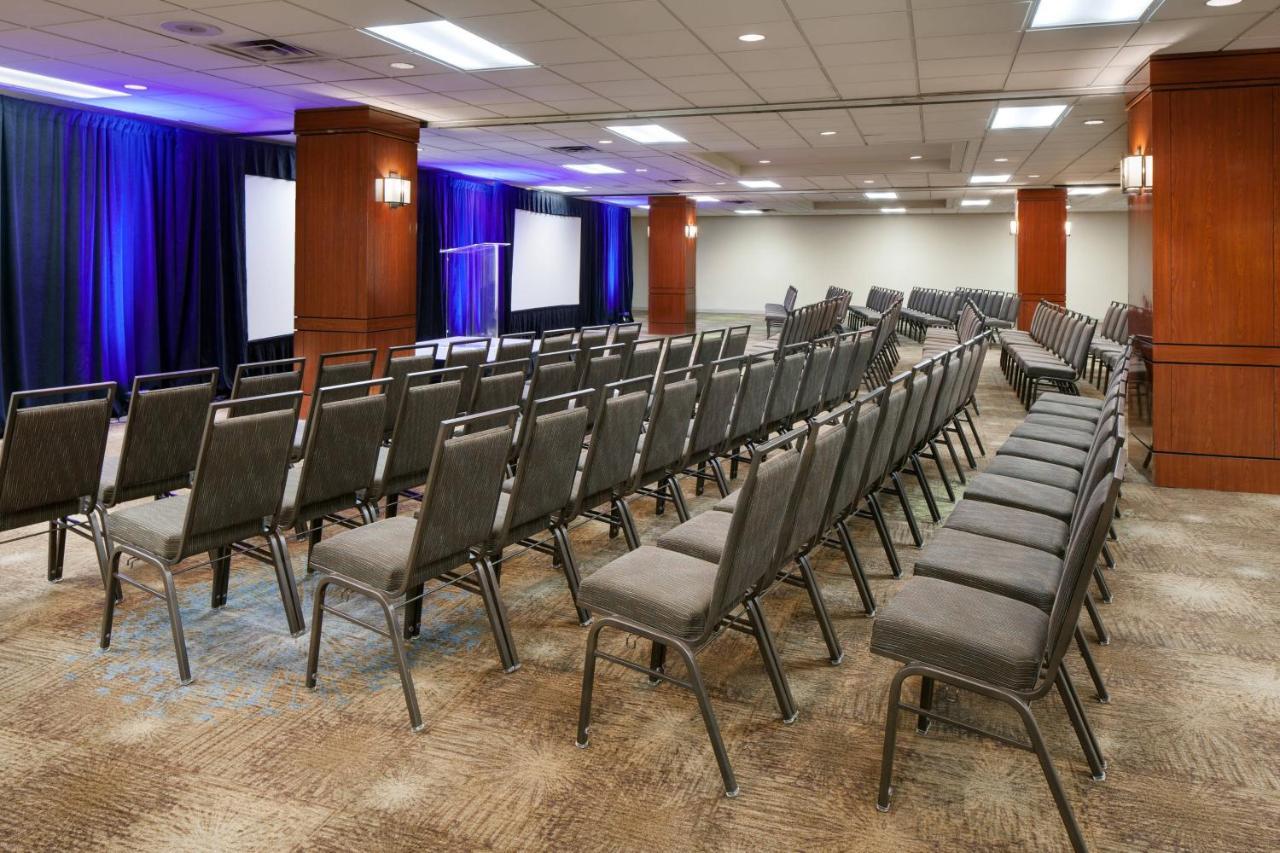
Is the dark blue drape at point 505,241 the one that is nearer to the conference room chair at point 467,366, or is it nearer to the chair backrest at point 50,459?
the conference room chair at point 467,366

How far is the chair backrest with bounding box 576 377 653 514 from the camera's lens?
3.52m

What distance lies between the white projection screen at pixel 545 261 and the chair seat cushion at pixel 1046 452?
14.1m

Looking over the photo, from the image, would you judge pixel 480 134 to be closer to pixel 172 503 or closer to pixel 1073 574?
pixel 172 503

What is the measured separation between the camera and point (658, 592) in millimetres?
2547

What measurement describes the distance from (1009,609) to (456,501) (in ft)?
5.46

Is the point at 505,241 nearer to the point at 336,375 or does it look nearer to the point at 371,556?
the point at 336,375

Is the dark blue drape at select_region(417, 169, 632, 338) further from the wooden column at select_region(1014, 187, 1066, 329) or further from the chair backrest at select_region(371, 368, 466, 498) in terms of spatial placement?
the chair backrest at select_region(371, 368, 466, 498)

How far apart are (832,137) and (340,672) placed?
8.82 m

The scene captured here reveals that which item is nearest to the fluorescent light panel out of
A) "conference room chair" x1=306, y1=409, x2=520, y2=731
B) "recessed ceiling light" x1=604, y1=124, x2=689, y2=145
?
"recessed ceiling light" x1=604, y1=124, x2=689, y2=145

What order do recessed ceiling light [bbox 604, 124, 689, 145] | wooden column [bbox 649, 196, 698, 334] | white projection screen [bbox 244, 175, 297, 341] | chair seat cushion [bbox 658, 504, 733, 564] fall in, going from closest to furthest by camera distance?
chair seat cushion [bbox 658, 504, 733, 564], recessed ceiling light [bbox 604, 124, 689, 145], white projection screen [bbox 244, 175, 297, 341], wooden column [bbox 649, 196, 698, 334]

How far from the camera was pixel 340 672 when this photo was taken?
3.13m

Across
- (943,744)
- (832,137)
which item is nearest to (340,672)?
(943,744)

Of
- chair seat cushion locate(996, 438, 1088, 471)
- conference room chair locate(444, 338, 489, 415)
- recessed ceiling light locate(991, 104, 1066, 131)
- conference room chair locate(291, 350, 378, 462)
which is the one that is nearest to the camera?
chair seat cushion locate(996, 438, 1088, 471)

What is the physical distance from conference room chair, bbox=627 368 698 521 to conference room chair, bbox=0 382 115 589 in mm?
2136
